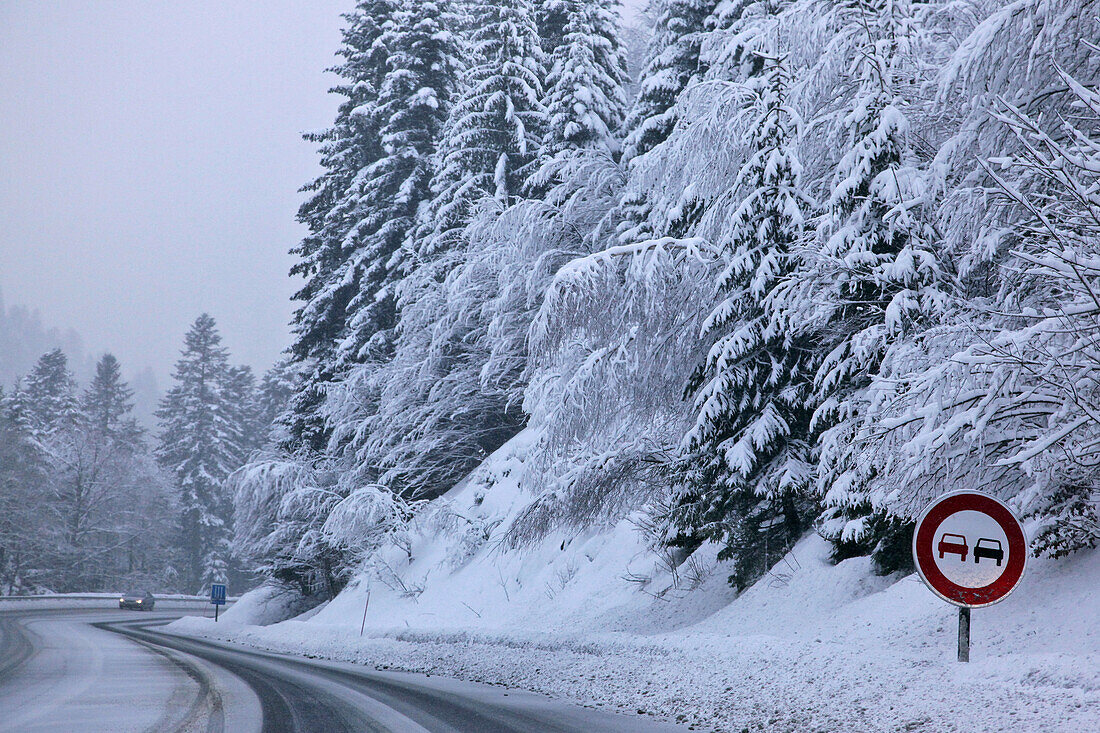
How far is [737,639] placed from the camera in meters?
9.42

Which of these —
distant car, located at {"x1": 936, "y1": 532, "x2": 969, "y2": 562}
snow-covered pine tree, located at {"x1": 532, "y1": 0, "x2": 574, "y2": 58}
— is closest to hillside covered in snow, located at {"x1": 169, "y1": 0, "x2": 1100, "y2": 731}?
distant car, located at {"x1": 936, "y1": 532, "x2": 969, "y2": 562}

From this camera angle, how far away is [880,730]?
20.1 feet

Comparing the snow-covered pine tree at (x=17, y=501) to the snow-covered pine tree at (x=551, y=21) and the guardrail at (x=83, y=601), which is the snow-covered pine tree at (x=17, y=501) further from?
the snow-covered pine tree at (x=551, y=21)

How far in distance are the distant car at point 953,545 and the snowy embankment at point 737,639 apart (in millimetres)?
856

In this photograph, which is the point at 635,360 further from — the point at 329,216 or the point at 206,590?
the point at 206,590

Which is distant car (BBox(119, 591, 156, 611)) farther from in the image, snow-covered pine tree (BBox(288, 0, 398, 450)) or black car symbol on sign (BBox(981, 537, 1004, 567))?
black car symbol on sign (BBox(981, 537, 1004, 567))

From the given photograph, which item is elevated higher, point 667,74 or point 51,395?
point 667,74

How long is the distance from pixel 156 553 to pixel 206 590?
26.1ft

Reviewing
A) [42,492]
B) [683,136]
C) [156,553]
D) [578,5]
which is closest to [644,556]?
[683,136]

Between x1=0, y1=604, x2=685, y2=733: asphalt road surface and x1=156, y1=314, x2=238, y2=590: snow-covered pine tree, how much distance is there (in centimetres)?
5453

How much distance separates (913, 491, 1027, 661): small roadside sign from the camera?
6008mm

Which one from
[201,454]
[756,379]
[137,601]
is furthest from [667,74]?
[201,454]

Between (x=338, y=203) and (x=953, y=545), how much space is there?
29027 millimetres

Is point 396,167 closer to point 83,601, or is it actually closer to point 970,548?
point 970,548
